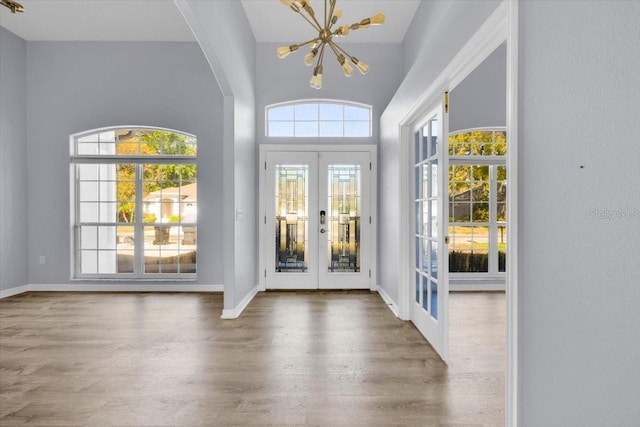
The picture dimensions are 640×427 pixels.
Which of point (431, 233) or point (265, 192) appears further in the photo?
point (265, 192)

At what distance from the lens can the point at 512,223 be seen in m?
1.75

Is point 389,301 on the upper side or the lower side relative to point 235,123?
lower

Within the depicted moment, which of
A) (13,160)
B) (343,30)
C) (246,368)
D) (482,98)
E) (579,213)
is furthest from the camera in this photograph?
(482,98)

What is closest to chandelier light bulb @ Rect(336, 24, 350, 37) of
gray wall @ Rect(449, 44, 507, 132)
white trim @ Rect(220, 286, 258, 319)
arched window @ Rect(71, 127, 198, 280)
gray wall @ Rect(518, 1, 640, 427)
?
gray wall @ Rect(518, 1, 640, 427)

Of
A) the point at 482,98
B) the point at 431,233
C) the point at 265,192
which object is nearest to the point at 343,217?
the point at 265,192

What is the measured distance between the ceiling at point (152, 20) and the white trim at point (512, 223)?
3366 millimetres

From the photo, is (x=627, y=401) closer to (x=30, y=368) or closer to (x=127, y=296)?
(x=30, y=368)

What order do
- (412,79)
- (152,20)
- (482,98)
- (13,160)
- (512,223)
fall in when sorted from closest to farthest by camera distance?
(512,223) < (412,79) < (152,20) < (13,160) < (482,98)

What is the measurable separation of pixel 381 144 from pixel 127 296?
166 inches

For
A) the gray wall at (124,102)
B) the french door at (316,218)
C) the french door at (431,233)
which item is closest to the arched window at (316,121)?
the french door at (316,218)

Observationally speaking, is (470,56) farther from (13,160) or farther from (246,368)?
(13,160)

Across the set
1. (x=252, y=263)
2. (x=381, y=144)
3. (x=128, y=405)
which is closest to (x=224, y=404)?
(x=128, y=405)

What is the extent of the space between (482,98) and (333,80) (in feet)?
7.35

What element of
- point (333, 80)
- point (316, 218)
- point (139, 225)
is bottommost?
point (139, 225)
